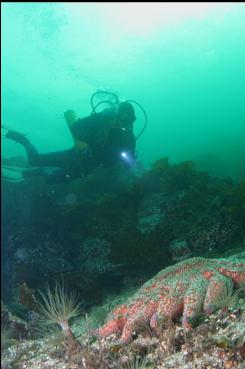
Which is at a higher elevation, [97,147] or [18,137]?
[18,137]

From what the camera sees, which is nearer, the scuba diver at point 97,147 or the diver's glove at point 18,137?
the scuba diver at point 97,147

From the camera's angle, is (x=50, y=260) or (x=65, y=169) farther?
(x=65, y=169)

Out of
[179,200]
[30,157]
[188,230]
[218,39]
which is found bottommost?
[188,230]

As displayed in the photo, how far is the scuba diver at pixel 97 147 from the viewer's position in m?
12.8

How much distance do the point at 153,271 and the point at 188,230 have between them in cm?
168

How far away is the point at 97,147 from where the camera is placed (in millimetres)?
12953

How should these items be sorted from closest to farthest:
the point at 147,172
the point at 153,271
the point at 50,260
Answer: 1. the point at 153,271
2. the point at 50,260
3. the point at 147,172

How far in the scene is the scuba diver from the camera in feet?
41.9

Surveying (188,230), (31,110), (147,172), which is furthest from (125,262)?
(31,110)

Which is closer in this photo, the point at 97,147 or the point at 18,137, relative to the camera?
the point at 97,147

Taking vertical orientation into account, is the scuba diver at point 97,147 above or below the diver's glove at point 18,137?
below

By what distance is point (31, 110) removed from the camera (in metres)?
A: 51.6

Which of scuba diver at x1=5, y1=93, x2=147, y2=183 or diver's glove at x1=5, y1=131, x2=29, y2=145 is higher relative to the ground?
diver's glove at x1=5, y1=131, x2=29, y2=145

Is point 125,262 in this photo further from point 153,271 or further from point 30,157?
point 30,157
